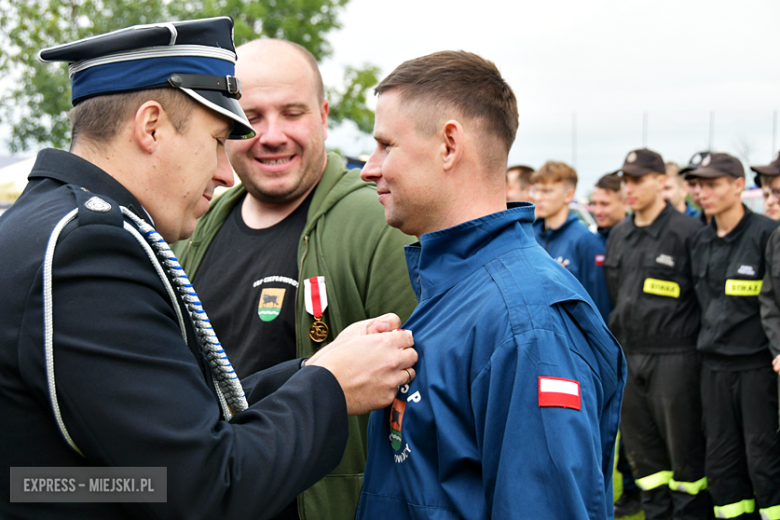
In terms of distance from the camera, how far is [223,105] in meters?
1.85

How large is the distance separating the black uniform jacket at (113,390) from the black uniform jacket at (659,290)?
4751 millimetres

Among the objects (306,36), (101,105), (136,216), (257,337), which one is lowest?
(257,337)

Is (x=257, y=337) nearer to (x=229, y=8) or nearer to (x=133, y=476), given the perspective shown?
(x=133, y=476)

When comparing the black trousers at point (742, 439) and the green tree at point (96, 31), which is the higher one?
the green tree at point (96, 31)

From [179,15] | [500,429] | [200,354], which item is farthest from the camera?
[179,15]

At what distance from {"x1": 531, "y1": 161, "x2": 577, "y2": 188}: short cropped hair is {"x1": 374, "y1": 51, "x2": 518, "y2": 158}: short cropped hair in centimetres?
565

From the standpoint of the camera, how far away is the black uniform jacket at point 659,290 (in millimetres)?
5602

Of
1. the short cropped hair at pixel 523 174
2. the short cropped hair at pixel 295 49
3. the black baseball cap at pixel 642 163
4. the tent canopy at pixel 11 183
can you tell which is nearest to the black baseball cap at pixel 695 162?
the black baseball cap at pixel 642 163

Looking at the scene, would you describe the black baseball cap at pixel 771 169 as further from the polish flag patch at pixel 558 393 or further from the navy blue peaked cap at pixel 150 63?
the navy blue peaked cap at pixel 150 63

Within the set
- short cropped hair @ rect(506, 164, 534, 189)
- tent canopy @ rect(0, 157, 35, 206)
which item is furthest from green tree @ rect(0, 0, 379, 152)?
short cropped hair @ rect(506, 164, 534, 189)

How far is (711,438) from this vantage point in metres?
5.27

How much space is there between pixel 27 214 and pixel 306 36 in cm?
1607

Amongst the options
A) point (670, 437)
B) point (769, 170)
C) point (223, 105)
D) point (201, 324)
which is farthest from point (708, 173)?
point (201, 324)

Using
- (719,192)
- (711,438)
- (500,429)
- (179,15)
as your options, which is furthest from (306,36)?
(500,429)
